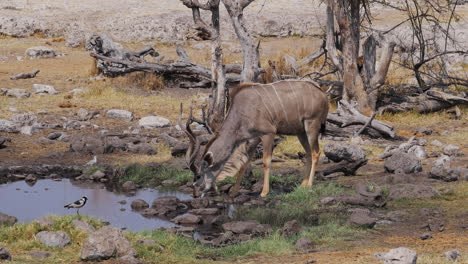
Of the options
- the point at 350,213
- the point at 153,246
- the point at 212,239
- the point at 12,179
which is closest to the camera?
the point at 153,246

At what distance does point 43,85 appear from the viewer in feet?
62.6

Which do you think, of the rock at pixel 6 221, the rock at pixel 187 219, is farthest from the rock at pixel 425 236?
the rock at pixel 6 221

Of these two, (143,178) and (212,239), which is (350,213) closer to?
(212,239)

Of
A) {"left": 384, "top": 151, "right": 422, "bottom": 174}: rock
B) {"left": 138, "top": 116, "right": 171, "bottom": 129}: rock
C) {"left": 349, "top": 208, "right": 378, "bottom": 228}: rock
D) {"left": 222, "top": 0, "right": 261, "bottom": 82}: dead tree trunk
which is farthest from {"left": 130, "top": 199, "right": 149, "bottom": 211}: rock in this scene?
{"left": 138, "top": 116, "right": 171, "bottom": 129}: rock

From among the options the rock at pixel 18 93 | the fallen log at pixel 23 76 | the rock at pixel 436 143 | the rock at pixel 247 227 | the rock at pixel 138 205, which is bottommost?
the fallen log at pixel 23 76

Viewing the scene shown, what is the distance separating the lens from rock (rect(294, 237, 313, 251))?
779 cm

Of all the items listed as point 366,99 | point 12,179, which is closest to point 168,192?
point 12,179

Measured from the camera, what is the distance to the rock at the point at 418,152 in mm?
13203

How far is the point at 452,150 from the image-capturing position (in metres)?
13.6

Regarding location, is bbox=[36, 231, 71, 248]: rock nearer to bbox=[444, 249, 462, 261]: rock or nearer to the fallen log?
bbox=[444, 249, 462, 261]: rock

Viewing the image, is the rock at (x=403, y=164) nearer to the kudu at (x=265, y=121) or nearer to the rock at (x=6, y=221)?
the kudu at (x=265, y=121)

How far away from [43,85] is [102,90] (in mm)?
1498

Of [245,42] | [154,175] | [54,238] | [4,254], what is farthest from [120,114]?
[4,254]

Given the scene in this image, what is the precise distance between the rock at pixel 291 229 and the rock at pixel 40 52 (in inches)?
668
